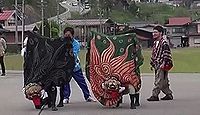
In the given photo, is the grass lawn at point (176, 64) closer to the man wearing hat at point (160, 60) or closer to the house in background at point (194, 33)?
the man wearing hat at point (160, 60)

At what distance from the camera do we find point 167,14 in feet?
444

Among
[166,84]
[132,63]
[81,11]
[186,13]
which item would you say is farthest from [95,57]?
[186,13]

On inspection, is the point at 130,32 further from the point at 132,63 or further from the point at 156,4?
the point at 156,4

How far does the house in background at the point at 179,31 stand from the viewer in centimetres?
11175

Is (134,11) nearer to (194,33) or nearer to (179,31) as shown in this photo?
(179,31)

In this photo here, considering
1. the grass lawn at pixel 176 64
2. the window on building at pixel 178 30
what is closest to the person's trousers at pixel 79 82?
the grass lawn at pixel 176 64

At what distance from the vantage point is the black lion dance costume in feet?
35.2

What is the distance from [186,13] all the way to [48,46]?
121m

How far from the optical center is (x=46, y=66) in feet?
35.3

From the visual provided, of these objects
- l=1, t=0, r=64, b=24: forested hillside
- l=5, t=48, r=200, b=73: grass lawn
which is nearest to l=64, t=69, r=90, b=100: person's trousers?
l=5, t=48, r=200, b=73: grass lawn

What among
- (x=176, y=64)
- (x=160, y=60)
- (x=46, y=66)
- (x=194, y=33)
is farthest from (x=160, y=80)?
(x=194, y=33)

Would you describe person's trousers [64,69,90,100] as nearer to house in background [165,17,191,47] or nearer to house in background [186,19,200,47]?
house in background [186,19,200,47]

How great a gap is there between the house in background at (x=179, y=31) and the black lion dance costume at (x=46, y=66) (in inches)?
3974

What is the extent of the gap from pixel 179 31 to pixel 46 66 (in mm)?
104720
